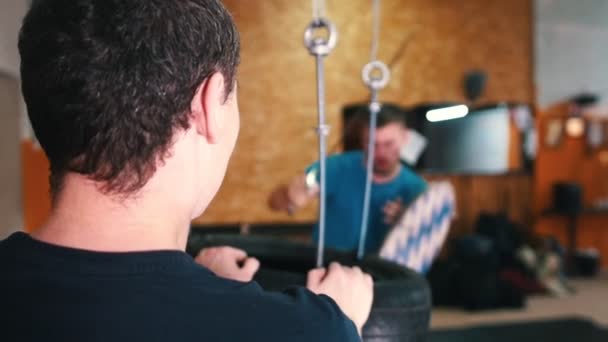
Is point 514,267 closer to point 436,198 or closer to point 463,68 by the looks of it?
point 463,68

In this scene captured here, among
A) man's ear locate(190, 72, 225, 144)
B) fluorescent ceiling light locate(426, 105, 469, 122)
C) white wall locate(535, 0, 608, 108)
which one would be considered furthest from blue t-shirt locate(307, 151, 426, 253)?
white wall locate(535, 0, 608, 108)

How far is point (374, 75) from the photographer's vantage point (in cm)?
105

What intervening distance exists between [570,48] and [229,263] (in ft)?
19.8

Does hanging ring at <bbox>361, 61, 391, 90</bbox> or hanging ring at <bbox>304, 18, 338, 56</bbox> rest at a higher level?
hanging ring at <bbox>304, 18, 338, 56</bbox>

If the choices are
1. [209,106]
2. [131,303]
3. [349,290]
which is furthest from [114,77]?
[349,290]

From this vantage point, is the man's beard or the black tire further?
the man's beard

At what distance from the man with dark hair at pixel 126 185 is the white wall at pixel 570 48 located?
19.2 ft

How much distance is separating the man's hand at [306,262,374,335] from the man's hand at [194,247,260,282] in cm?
11

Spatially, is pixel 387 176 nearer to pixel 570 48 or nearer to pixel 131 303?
pixel 131 303

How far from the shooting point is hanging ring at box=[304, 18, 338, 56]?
0.81 meters

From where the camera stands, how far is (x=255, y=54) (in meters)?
4.77

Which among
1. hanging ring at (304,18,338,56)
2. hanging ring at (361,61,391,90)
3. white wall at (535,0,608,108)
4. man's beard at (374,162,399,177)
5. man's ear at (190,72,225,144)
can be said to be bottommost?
man's beard at (374,162,399,177)

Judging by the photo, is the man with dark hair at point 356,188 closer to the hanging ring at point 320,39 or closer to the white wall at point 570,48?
the hanging ring at point 320,39

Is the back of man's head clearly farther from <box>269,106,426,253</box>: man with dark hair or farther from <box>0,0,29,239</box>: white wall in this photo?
<box>0,0,29,239</box>: white wall
